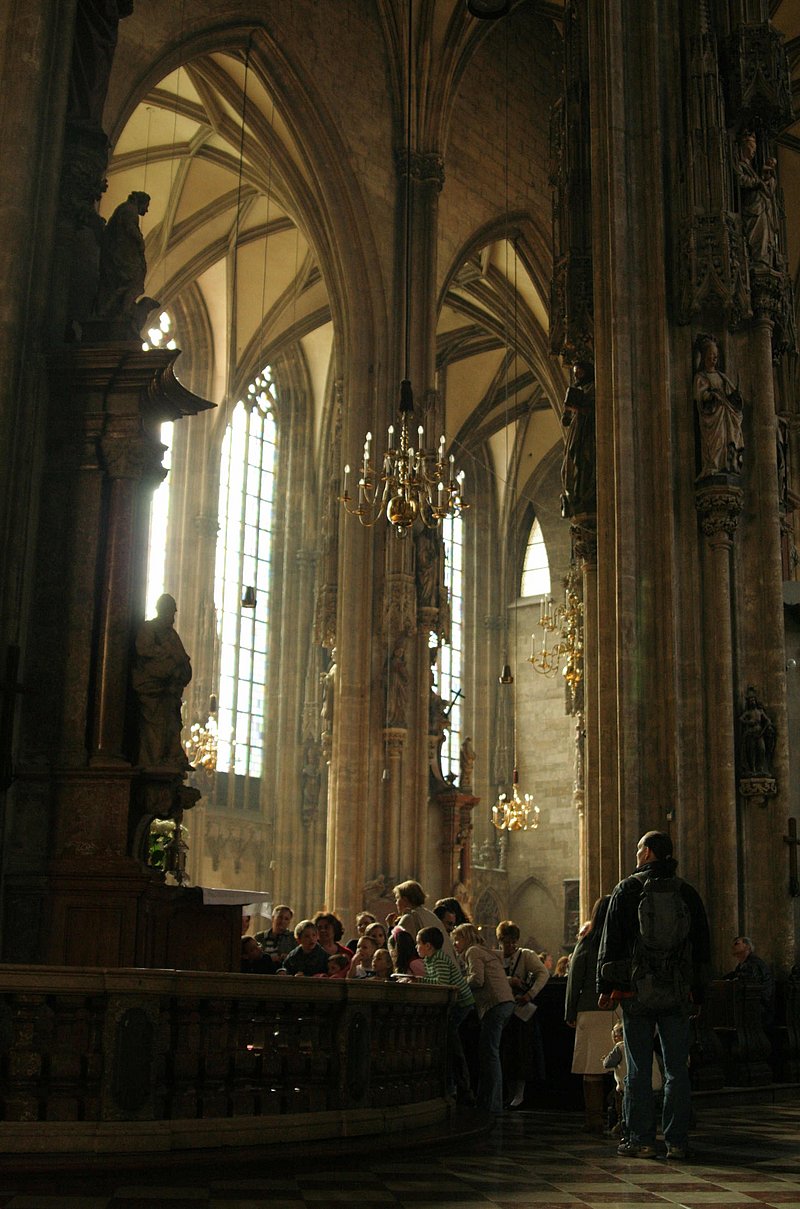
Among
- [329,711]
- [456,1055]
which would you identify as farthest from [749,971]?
[329,711]

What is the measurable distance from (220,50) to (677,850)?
13.8 m

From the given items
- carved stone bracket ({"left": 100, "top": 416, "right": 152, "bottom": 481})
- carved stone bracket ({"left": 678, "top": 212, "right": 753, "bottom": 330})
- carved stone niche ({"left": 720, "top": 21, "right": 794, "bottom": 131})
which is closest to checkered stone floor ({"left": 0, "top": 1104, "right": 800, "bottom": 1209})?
carved stone bracket ({"left": 100, "top": 416, "right": 152, "bottom": 481})

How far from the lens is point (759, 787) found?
39.8 ft

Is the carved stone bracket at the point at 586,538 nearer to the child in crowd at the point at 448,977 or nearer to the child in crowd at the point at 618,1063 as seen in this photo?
the child in crowd at the point at 448,977

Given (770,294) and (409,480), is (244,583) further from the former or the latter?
(770,294)

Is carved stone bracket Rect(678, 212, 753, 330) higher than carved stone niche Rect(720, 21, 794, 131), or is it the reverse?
carved stone niche Rect(720, 21, 794, 131)

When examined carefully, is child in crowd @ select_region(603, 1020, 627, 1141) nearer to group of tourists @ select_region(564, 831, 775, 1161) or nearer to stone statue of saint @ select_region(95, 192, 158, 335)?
group of tourists @ select_region(564, 831, 775, 1161)

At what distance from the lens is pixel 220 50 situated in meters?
20.2

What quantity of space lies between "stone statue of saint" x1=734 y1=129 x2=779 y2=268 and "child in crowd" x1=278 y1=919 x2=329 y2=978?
7.68 m

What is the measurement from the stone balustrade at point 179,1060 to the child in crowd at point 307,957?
2823 millimetres

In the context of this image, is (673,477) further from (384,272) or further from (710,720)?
(384,272)

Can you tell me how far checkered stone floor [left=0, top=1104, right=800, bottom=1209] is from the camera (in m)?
4.53

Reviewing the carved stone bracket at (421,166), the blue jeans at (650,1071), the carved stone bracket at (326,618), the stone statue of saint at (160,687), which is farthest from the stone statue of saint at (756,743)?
the carved stone bracket at (421,166)

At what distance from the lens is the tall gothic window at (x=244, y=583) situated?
27.8 m
